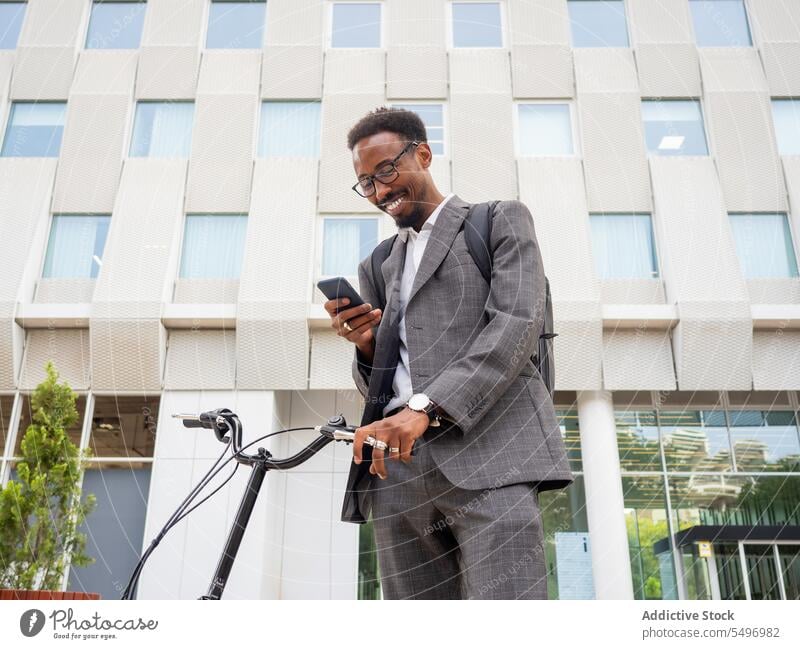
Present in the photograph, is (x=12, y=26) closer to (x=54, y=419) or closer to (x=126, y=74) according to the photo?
(x=126, y=74)

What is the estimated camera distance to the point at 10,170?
1258cm

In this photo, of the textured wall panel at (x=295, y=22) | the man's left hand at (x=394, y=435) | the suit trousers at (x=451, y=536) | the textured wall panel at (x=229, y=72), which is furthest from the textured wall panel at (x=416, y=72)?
the man's left hand at (x=394, y=435)

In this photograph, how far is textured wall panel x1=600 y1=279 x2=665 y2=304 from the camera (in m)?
11.9

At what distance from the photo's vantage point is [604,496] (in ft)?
37.3

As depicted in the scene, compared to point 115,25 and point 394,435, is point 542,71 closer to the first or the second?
point 115,25

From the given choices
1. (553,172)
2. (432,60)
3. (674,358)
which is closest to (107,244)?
(432,60)

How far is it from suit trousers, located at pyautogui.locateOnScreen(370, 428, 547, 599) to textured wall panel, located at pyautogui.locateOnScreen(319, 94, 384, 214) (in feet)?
34.8

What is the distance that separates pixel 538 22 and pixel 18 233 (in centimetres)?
1014

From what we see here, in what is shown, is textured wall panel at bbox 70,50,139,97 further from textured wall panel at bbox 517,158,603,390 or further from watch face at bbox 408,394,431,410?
watch face at bbox 408,394,431,410

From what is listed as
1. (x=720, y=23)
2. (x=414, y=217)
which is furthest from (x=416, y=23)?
(x=414, y=217)

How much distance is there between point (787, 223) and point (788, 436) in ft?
12.4
